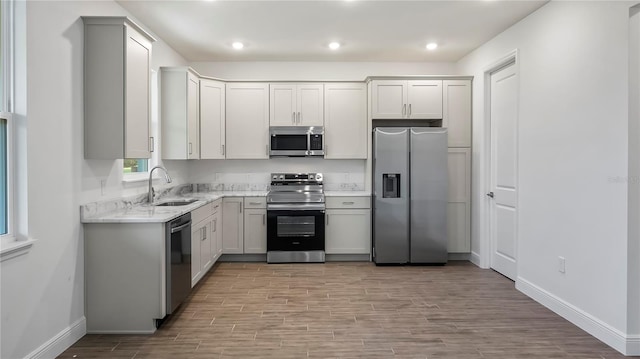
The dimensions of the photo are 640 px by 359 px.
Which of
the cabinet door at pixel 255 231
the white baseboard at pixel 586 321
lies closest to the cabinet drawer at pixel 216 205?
the cabinet door at pixel 255 231

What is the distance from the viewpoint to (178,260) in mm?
3145

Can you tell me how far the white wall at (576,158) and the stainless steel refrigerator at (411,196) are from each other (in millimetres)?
1096

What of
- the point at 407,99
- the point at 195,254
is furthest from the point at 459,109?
the point at 195,254

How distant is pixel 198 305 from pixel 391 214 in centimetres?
251

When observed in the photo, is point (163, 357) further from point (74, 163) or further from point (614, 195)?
point (614, 195)

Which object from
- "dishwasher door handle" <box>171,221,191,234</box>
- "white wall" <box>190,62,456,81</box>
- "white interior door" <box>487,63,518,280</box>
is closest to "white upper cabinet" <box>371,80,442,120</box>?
"white wall" <box>190,62,456,81</box>

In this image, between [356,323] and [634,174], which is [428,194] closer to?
[356,323]

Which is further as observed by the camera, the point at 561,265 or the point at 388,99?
the point at 388,99

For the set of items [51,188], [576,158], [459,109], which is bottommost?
[51,188]

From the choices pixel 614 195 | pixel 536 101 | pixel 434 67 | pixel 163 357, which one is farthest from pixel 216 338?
pixel 434 67

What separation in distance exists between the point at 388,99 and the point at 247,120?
1.90m

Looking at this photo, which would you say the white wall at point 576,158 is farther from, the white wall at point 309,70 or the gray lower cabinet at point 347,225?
the gray lower cabinet at point 347,225

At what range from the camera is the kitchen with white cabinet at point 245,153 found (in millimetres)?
2477

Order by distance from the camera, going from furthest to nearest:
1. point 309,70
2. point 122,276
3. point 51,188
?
point 309,70 → point 122,276 → point 51,188
